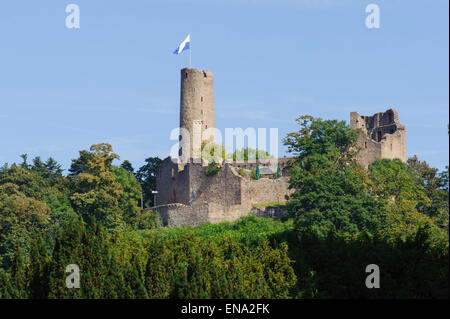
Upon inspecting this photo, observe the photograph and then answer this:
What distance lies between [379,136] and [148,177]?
20.1 meters

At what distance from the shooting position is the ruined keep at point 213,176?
7319 cm

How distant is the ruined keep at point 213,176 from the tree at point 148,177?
5016mm

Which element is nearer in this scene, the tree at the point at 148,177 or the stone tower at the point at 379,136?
the stone tower at the point at 379,136

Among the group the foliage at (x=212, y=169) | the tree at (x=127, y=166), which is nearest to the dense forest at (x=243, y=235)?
the tree at (x=127, y=166)

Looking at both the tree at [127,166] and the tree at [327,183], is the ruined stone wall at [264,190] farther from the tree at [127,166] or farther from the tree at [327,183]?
the tree at [127,166]

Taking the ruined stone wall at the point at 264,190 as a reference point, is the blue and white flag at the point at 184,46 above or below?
above

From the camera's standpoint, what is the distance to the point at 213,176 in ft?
246

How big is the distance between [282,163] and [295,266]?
32659 millimetres

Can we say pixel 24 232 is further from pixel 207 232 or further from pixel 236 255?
pixel 236 255

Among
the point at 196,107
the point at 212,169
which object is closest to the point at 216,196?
the point at 212,169
